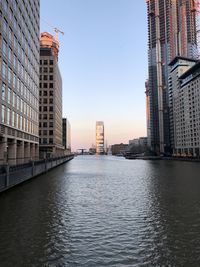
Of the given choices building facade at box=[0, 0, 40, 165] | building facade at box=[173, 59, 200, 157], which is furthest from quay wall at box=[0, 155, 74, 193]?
building facade at box=[173, 59, 200, 157]

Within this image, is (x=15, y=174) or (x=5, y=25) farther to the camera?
(x=5, y=25)

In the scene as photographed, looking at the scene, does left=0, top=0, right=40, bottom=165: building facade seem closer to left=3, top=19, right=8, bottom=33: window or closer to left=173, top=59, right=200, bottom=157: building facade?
left=3, top=19, right=8, bottom=33: window

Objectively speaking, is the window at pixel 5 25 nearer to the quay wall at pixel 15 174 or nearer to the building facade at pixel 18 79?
the building facade at pixel 18 79

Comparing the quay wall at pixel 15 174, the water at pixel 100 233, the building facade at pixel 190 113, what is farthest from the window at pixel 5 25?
the building facade at pixel 190 113

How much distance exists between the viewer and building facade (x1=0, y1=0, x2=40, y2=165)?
170 ft

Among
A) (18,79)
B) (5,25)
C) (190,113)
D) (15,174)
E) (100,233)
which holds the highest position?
(5,25)

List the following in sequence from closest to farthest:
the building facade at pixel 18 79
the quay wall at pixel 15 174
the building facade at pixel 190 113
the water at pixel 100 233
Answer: the water at pixel 100 233
the quay wall at pixel 15 174
the building facade at pixel 18 79
the building facade at pixel 190 113

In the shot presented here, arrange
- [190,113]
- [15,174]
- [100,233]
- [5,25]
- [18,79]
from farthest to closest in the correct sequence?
1. [190,113]
2. [18,79]
3. [5,25]
4. [15,174]
5. [100,233]

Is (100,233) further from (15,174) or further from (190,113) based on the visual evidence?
(190,113)

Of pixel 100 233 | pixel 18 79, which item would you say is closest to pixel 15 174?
pixel 100 233

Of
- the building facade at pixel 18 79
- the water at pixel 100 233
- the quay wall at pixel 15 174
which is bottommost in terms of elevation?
the water at pixel 100 233

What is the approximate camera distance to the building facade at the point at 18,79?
51719mm

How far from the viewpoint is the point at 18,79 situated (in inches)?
2463

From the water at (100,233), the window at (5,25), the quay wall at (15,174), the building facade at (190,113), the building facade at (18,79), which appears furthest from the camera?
the building facade at (190,113)
